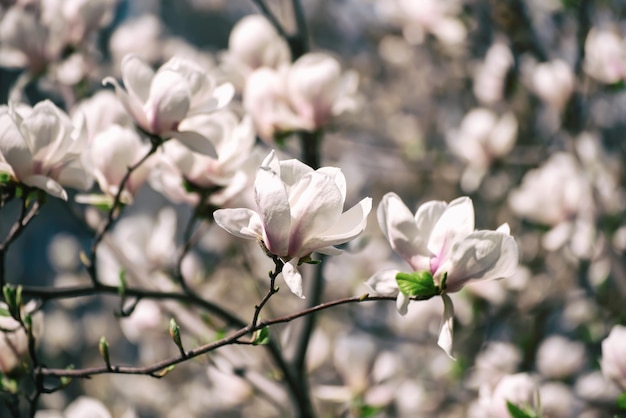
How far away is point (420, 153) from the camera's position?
264 cm

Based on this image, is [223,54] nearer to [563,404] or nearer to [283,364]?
[283,364]

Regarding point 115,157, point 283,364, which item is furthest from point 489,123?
point 115,157

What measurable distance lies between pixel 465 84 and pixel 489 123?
105 centimetres

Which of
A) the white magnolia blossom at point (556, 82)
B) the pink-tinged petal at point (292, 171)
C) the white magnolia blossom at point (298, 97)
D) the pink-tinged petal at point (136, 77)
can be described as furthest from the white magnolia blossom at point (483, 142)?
the pink-tinged petal at point (292, 171)

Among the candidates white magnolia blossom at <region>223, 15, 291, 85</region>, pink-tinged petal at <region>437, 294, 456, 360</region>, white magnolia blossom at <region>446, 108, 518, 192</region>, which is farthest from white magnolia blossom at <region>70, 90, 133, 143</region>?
white magnolia blossom at <region>446, 108, 518, 192</region>

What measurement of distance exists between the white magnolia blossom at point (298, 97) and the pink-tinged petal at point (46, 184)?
0.51 meters

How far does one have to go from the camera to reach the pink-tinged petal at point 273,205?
2.53 feet

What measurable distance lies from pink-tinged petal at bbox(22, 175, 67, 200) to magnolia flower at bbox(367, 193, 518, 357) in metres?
0.45

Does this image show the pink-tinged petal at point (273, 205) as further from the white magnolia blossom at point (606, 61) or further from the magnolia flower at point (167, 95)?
the white magnolia blossom at point (606, 61)

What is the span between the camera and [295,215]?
2.65ft

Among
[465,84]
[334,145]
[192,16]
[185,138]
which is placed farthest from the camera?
[192,16]

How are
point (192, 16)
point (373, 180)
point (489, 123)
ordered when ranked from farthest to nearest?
point (192, 16)
point (373, 180)
point (489, 123)

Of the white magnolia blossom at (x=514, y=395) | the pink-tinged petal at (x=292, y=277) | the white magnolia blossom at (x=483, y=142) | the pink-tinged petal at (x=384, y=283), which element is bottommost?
the white magnolia blossom at (x=483, y=142)

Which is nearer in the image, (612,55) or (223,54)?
(223,54)
